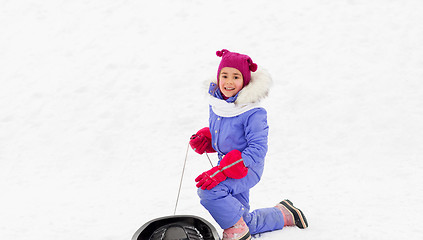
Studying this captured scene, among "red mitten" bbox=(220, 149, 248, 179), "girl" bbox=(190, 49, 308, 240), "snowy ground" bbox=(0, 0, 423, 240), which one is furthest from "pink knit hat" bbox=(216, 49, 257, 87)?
"red mitten" bbox=(220, 149, 248, 179)

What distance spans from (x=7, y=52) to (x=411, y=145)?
19.3ft

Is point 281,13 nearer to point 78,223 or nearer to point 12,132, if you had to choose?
point 12,132

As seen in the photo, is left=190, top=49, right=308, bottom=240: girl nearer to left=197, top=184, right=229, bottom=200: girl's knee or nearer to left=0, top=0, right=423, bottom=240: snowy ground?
left=197, top=184, right=229, bottom=200: girl's knee

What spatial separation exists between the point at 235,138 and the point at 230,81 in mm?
411

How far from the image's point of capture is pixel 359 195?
4.25m

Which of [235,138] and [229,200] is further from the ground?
[235,138]

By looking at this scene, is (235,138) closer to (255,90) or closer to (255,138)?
(255,138)

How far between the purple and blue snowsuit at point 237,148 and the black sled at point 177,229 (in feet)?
0.72

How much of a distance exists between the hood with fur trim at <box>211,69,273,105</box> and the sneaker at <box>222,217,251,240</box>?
2.88ft

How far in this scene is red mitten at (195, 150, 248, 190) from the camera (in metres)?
3.16

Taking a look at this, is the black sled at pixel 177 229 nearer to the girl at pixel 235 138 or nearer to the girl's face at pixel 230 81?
the girl at pixel 235 138

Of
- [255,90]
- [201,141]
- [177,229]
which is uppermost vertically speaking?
[255,90]

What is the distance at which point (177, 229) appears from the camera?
10.00 ft

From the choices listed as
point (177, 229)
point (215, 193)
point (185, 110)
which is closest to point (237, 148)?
point (215, 193)
